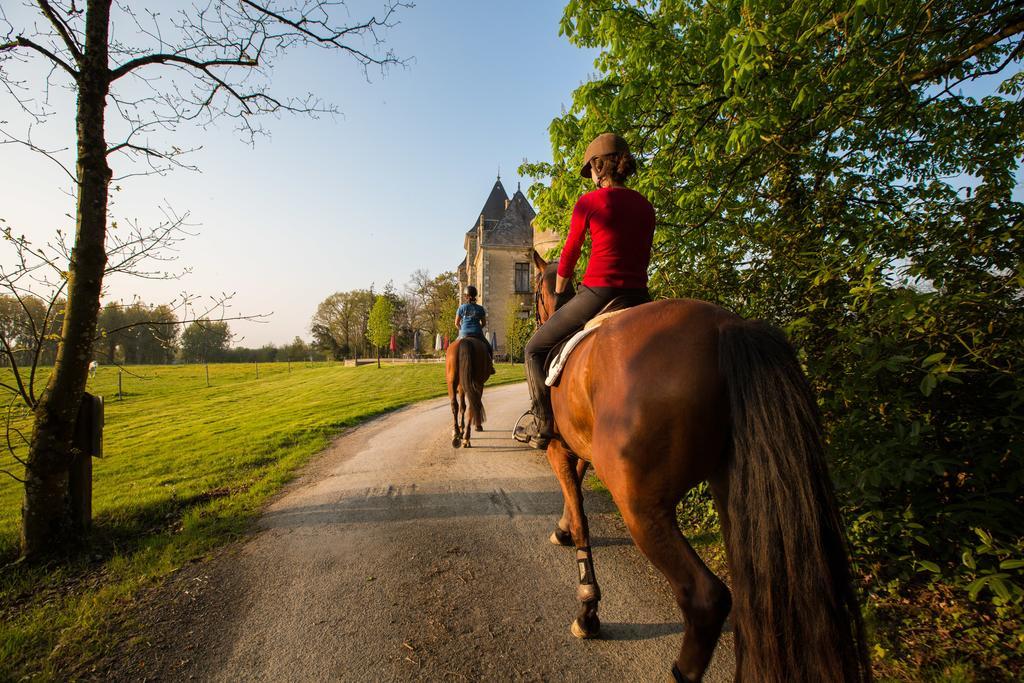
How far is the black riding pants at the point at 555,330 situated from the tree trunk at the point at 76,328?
4.36 m

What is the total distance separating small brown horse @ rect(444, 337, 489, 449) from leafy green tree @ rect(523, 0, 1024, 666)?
3.65 meters

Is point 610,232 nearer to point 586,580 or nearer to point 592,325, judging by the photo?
point 592,325

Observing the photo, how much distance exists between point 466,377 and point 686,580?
22.9 feet

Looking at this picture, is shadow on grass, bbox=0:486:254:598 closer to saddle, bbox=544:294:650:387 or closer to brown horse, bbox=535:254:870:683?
saddle, bbox=544:294:650:387

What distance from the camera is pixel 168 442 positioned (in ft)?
38.7

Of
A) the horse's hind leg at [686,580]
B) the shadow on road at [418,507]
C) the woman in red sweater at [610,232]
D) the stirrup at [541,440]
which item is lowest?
the shadow on road at [418,507]

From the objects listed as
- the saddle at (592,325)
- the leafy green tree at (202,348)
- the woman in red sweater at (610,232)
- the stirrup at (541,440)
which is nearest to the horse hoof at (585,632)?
the stirrup at (541,440)

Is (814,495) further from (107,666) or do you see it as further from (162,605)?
(162,605)

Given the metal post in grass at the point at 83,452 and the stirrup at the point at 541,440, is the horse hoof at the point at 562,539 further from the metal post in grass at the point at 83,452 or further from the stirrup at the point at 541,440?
the metal post in grass at the point at 83,452

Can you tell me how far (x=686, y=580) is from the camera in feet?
6.88

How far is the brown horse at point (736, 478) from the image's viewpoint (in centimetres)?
179

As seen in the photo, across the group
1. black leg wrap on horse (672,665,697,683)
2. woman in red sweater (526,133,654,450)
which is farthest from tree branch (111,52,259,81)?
black leg wrap on horse (672,665,697,683)

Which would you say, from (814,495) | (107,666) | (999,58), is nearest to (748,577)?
(814,495)

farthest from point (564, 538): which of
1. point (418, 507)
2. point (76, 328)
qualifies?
point (76, 328)
